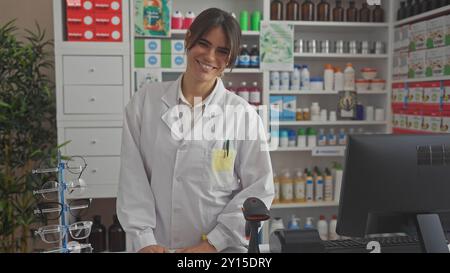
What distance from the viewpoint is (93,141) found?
116 inches

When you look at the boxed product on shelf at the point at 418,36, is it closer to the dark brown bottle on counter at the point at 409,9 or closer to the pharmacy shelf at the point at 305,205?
the dark brown bottle on counter at the point at 409,9

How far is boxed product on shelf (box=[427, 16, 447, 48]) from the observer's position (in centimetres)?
283

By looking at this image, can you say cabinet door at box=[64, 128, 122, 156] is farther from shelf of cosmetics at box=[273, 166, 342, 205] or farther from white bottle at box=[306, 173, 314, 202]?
white bottle at box=[306, 173, 314, 202]

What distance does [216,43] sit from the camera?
1452 mm

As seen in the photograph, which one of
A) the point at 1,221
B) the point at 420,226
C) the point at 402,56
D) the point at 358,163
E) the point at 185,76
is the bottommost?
the point at 1,221

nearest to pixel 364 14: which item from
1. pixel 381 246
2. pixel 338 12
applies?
pixel 338 12

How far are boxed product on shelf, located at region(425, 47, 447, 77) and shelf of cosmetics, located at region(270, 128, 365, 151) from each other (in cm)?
83

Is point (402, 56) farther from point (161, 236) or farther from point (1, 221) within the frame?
point (1, 221)

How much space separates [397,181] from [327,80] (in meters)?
2.59

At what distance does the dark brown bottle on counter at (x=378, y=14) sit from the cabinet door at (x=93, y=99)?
2228 millimetres

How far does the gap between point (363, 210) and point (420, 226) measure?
0.16 meters

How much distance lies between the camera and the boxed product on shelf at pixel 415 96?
10.2 feet

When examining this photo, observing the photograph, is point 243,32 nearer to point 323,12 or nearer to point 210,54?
point 323,12

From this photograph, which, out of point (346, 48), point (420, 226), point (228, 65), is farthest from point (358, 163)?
point (346, 48)
